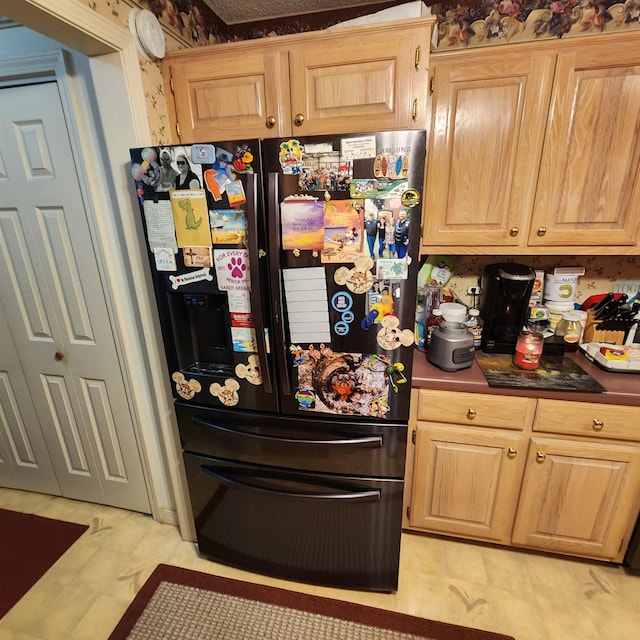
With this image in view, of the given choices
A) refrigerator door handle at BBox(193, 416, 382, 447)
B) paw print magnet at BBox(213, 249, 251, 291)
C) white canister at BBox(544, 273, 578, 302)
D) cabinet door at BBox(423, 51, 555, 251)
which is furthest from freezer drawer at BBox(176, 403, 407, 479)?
white canister at BBox(544, 273, 578, 302)

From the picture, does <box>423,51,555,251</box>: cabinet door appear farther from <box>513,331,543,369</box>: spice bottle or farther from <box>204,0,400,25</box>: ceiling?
<box>204,0,400,25</box>: ceiling

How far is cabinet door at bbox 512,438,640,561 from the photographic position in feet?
4.64

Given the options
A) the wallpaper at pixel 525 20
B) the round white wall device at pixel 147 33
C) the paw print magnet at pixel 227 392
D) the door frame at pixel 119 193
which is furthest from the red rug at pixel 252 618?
the wallpaper at pixel 525 20

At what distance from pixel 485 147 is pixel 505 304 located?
2.25 ft

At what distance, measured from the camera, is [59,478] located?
2.05 m

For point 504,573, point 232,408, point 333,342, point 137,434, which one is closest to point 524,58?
point 333,342

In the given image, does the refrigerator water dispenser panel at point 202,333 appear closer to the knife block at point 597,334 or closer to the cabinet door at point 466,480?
the cabinet door at point 466,480

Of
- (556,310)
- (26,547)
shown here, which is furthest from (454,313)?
(26,547)

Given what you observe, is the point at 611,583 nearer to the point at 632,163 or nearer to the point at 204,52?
the point at 632,163

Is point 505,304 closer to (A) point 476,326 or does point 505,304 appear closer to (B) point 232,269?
(A) point 476,326

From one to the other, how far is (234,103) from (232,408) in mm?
1180

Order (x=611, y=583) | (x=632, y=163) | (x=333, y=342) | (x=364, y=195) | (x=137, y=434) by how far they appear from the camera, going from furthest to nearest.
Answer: (x=137, y=434) → (x=611, y=583) → (x=632, y=163) → (x=333, y=342) → (x=364, y=195)

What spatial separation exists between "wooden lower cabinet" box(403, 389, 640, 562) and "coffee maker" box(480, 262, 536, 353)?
34 cm

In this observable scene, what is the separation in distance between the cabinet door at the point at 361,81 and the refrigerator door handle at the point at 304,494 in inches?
53.8
